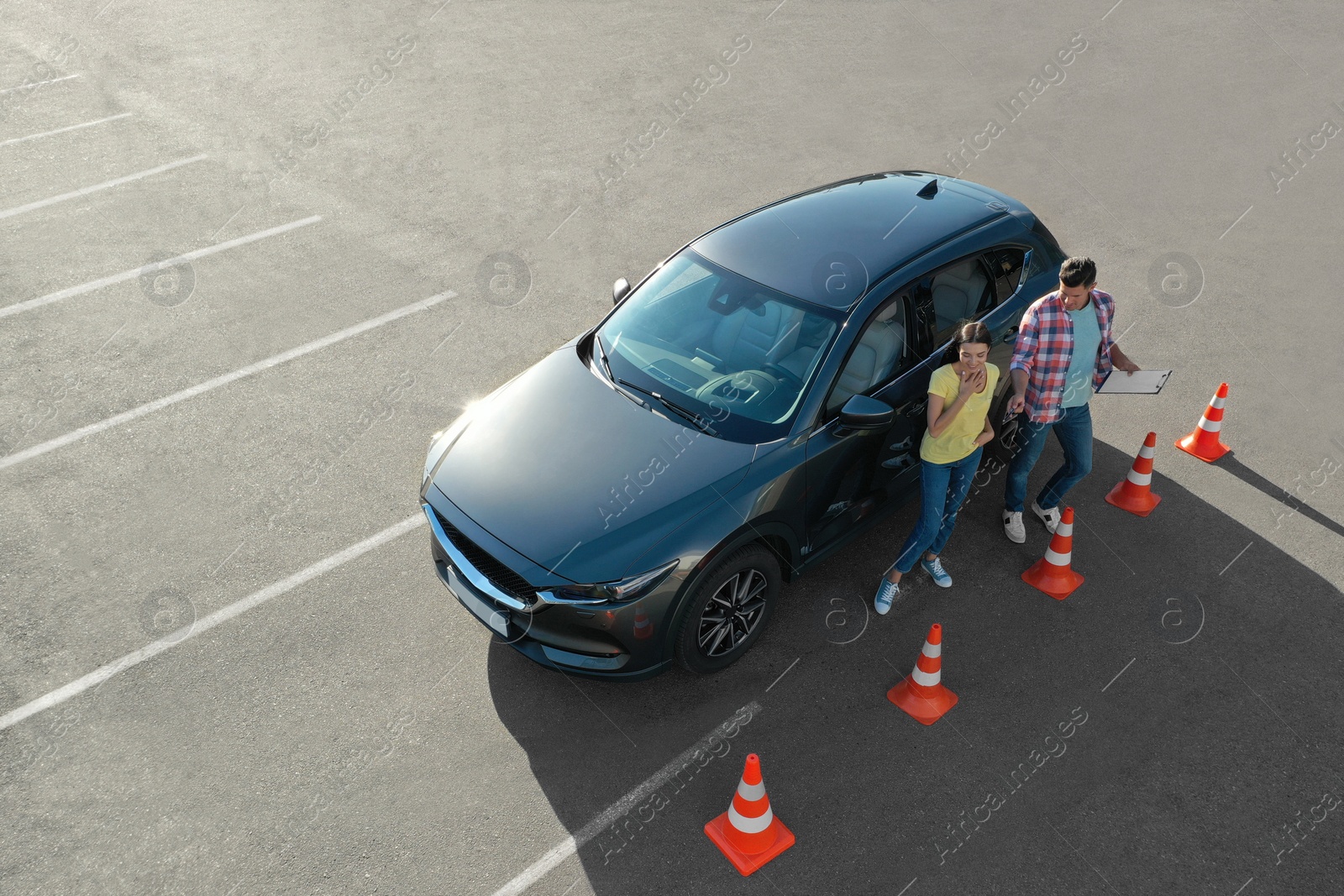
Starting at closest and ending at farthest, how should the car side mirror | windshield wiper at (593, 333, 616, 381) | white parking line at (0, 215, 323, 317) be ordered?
the car side mirror, windshield wiper at (593, 333, 616, 381), white parking line at (0, 215, 323, 317)

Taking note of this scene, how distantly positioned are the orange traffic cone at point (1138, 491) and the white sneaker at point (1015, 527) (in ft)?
2.68

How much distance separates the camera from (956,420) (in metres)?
5.21

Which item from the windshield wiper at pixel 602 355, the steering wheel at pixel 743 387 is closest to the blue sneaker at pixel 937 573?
the steering wheel at pixel 743 387

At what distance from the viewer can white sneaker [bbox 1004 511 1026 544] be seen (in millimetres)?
6316

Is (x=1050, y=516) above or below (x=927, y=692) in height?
above

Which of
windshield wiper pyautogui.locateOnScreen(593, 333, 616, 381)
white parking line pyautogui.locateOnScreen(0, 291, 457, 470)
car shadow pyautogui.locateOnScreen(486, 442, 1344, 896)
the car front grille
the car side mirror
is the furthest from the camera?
white parking line pyautogui.locateOnScreen(0, 291, 457, 470)

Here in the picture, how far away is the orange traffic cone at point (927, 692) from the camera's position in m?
5.11

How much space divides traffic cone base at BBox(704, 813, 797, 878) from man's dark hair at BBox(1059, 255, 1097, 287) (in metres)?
3.35

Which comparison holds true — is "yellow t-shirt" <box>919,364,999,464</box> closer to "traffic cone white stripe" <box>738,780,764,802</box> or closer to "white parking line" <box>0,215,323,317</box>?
"traffic cone white stripe" <box>738,780,764,802</box>

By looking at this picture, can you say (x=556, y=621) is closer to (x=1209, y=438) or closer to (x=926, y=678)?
(x=926, y=678)

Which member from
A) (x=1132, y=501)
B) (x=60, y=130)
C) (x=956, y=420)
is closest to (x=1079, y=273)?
(x=956, y=420)

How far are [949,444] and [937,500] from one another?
15.2 inches

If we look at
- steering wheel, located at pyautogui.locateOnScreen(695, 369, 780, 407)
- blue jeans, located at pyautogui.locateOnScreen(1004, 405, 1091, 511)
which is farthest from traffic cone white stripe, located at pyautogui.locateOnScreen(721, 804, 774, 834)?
blue jeans, located at pyautogui.locateOnScreen(1004, 405, 1091, 511)

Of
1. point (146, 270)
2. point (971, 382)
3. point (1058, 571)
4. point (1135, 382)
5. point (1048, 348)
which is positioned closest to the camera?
point (971, 382)
